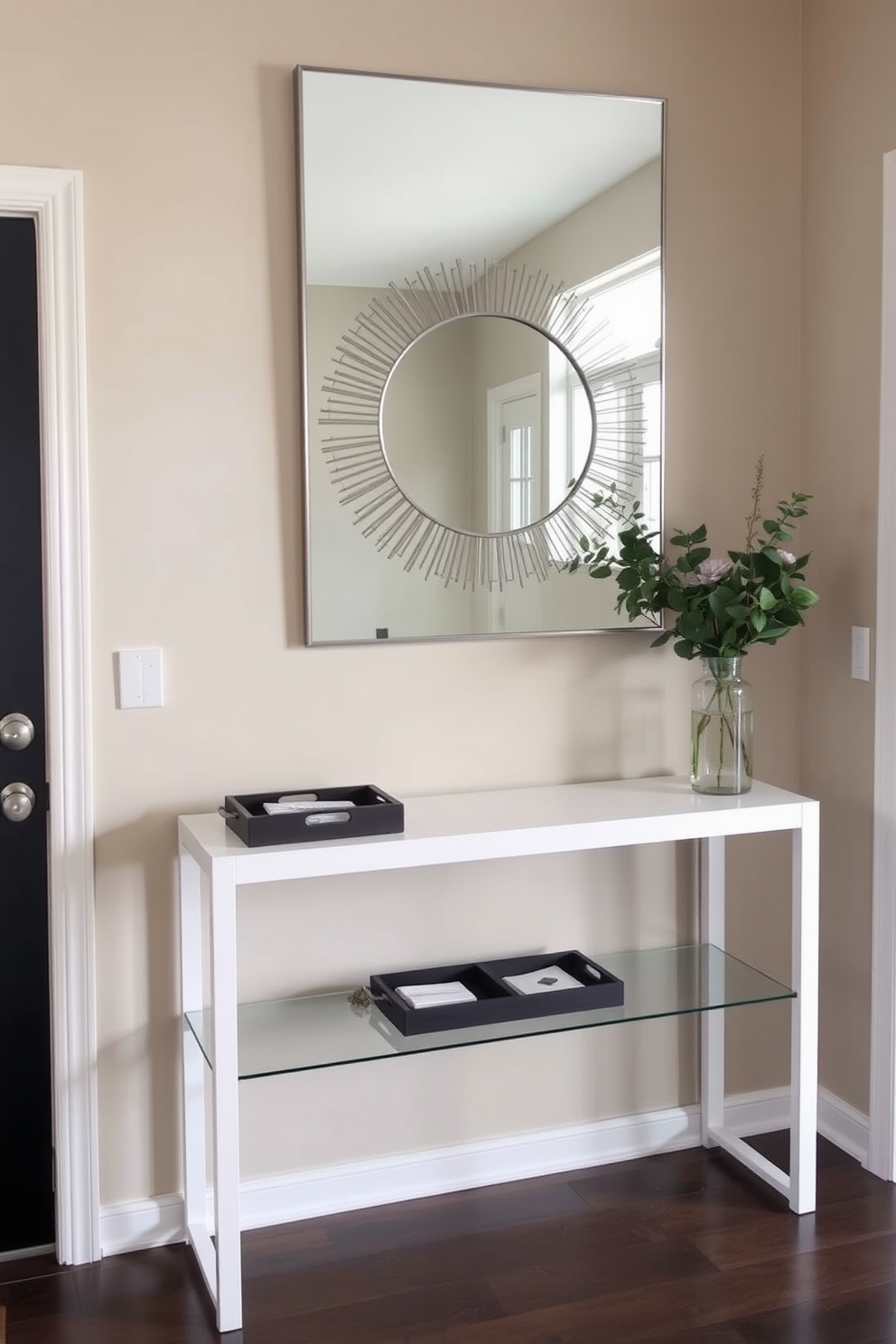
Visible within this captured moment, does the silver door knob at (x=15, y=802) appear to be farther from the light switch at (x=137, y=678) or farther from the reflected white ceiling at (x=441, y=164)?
the reflected white ceiling at (x=441, y=164)

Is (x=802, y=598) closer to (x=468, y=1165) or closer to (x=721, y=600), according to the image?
(x=721, y=600)

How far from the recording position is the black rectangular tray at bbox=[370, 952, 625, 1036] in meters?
2.45

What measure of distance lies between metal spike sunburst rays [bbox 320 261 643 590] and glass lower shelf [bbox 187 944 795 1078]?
0.89 meters

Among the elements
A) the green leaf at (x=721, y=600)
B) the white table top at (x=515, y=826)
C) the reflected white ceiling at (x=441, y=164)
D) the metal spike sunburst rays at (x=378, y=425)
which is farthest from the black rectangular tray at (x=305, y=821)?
the reflected white ceiling at (x=441, y=164)

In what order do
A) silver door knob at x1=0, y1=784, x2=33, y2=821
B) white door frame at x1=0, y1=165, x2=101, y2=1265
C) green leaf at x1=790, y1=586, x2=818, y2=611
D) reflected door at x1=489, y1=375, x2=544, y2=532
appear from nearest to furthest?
white door frame at x1=0, y1=165, x2=101, y2=1265
silver door knob at x1=0, y1=784, x2=33, y2=821
green leaf at x1=790, y1=586, x2=818, y2=611
reflected door at x1=489, y1=375, x2=544, y2=532

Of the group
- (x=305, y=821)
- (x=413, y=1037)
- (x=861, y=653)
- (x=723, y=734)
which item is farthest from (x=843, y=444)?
(x=413, y=1037)

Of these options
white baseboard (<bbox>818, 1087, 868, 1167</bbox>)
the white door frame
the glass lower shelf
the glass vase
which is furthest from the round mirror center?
white baseboard (<bbox>818, 1087, 868, 1167</bbox>)

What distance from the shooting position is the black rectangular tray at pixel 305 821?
2.29m

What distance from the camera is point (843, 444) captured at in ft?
9.35

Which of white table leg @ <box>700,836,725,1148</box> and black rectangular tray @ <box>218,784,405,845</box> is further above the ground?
black rectangular tray @ <box>218,784,405,845</box>

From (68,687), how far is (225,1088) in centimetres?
79

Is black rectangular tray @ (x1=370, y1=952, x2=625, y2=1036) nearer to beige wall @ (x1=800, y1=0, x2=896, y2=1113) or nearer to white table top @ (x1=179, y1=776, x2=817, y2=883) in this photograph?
white table top @ (x1=179, y1=776, x2=817, y2=883)

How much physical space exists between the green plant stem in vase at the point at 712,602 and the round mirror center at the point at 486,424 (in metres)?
0.16

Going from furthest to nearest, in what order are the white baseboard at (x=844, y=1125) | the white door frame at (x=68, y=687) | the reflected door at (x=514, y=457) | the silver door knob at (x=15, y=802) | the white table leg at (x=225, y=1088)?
the white baseboard at (x=844, y=1125) < the reflected door at (x=514, y=457) < the silver door knob at (x=15, y=802) < the white door frame at (x=68, y=687) < the white table leg at (x=225, y=1088)
